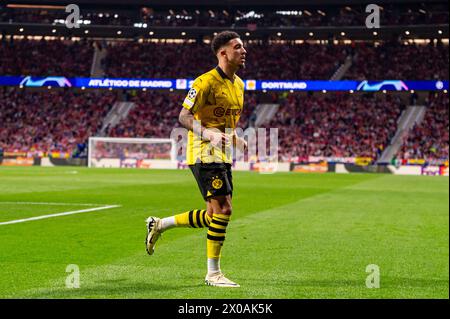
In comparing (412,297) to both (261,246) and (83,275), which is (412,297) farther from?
(261,246)

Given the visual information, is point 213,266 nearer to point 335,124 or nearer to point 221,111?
point 221,111

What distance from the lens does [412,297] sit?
6750 millimetres

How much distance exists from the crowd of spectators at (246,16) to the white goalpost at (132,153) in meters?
11.7

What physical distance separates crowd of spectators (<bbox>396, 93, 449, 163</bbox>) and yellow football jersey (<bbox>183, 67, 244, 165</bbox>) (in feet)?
150

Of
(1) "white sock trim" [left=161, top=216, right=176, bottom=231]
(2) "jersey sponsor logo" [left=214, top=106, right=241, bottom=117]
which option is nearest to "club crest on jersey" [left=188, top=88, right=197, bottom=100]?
(2) "jersey sponsor logo" [left=214, top=106, right=241, bottom=117]

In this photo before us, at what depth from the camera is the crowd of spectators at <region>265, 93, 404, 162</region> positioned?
2197 inches

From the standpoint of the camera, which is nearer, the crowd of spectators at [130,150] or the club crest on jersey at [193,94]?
the club crest on jersey at [193,94]

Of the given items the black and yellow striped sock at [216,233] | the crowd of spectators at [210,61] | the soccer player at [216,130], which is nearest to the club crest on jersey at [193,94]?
the soccer player at [216,130]

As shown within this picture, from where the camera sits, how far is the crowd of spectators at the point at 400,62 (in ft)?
192

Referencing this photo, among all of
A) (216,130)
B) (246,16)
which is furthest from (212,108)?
(246,16)

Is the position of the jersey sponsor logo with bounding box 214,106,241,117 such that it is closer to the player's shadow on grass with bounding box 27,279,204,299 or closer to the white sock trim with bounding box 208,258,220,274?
the white sock trim with bounding box 208,258,220,274

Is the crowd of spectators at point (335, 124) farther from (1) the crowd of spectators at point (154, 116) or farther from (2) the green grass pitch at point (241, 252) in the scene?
(2) the green grass pitch at point (241, 252)

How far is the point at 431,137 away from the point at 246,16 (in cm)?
1915

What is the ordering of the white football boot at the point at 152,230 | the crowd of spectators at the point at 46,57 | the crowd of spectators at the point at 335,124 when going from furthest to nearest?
the crowd of spectators at the point at 46,57, the crowd of spectators at the point at 335,124, the white football boot at the point at 152,230
